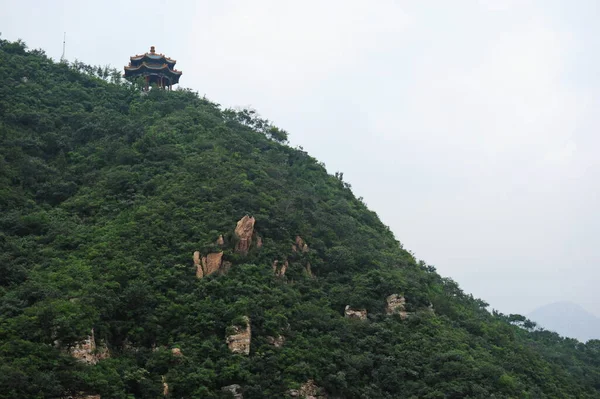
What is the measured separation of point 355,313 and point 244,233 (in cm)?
603

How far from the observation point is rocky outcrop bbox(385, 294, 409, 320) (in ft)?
89.8

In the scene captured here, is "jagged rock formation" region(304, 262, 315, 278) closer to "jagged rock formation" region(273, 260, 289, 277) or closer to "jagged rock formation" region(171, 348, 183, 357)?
"jagged rock formation" region(273, 260, 289, 277)

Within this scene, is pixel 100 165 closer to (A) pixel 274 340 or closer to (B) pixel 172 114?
(B) pixel 172 114

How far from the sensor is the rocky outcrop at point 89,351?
19031 mm

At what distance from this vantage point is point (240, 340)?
2212cm

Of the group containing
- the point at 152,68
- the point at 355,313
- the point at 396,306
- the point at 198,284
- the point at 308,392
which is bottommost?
the point at 308,392

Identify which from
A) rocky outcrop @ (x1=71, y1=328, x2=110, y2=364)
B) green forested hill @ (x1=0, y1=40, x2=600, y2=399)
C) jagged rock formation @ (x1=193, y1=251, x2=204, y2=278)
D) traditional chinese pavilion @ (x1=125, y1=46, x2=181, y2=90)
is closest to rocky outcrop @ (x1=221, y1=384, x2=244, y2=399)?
green forested hill @ (x1=0, y1=40, x2=600, y2=399)

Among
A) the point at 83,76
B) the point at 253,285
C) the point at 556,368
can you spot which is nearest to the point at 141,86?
the point at 83,76

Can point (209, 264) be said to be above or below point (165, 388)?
above

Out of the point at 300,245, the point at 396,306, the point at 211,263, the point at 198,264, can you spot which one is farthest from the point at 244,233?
the point at 396,306

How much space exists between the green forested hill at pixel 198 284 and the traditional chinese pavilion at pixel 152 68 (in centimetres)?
1201

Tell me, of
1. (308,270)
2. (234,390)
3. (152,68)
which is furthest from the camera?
(152,68)

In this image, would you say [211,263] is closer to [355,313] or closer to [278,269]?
[278,269]

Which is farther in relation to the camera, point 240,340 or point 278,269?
point 278,269
